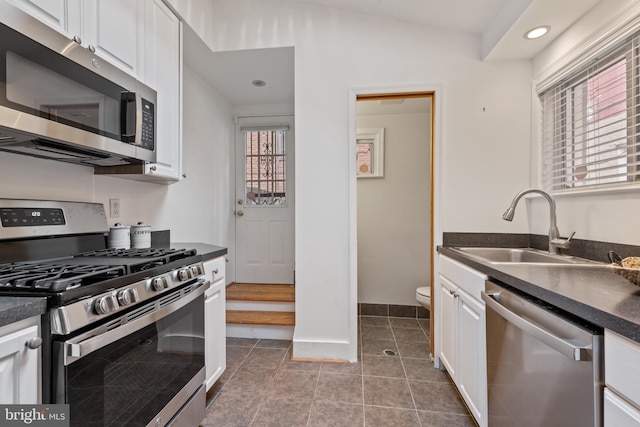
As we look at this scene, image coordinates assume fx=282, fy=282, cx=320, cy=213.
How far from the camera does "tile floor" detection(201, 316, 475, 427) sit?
5.21 feet

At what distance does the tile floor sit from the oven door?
367 mm

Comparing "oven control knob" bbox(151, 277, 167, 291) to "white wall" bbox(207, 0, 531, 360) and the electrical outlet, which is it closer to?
the electrical outlet

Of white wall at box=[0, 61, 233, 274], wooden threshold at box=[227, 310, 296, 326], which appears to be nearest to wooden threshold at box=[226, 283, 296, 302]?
wooden threshold at box=[227, 310, 296, 326]

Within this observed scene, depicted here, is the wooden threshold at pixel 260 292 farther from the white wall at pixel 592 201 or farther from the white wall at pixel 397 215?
the white wall at pixel 592 201

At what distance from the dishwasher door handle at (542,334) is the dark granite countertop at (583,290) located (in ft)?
0.29

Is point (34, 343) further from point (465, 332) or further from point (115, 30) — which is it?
point (465, 332)

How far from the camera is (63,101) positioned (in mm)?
1073

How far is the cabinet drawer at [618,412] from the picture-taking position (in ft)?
2.11

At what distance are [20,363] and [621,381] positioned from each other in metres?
1.51

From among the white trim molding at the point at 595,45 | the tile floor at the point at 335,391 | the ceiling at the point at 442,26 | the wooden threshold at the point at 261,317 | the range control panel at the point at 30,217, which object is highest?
the ceiling at the point at 442,26

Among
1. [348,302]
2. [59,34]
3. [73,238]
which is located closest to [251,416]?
[348,302]

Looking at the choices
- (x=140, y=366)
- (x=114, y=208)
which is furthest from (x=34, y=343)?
(x=114, y=208)

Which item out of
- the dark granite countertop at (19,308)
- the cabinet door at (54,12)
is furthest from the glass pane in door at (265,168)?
the dark granite countertop at (19,308)

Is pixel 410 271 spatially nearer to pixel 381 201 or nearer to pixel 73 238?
pixel 381 201
